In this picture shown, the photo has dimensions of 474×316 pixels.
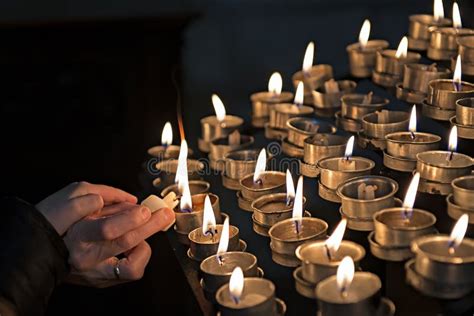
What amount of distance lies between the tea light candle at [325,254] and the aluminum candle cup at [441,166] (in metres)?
0.28

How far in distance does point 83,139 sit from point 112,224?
5.55ft

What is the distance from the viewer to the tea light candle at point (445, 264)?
1206mm

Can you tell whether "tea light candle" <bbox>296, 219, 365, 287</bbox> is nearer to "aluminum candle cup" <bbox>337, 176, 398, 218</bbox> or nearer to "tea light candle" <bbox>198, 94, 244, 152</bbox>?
"aluminum candle cup" <bbox>337, 176, 398, 218</bbox>

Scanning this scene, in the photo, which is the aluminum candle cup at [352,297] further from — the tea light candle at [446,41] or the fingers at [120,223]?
the tea light candle at [446,41]

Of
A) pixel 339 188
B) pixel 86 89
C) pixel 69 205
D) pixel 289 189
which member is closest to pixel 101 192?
pixel 69 205

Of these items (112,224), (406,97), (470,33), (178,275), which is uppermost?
(470,33)

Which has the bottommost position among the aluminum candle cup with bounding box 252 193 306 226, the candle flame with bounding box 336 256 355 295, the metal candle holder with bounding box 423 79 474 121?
the aluminum candle cup with bounding box 252 193 306 226

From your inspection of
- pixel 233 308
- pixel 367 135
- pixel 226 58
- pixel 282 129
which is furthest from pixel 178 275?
pixel 226 58

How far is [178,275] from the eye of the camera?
98.8 inches

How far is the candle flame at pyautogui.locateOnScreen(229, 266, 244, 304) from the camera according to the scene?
4.21 ft

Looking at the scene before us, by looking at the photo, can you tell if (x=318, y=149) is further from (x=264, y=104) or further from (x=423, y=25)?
(x=423, y=25)

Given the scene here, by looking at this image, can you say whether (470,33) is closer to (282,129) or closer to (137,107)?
(282,129)

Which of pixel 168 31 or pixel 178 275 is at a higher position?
pixel 168 31

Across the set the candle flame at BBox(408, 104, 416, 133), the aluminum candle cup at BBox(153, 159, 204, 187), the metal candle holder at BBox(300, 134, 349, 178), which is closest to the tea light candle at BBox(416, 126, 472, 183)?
the candle flame at BBox(408, 104, 416, 133)
